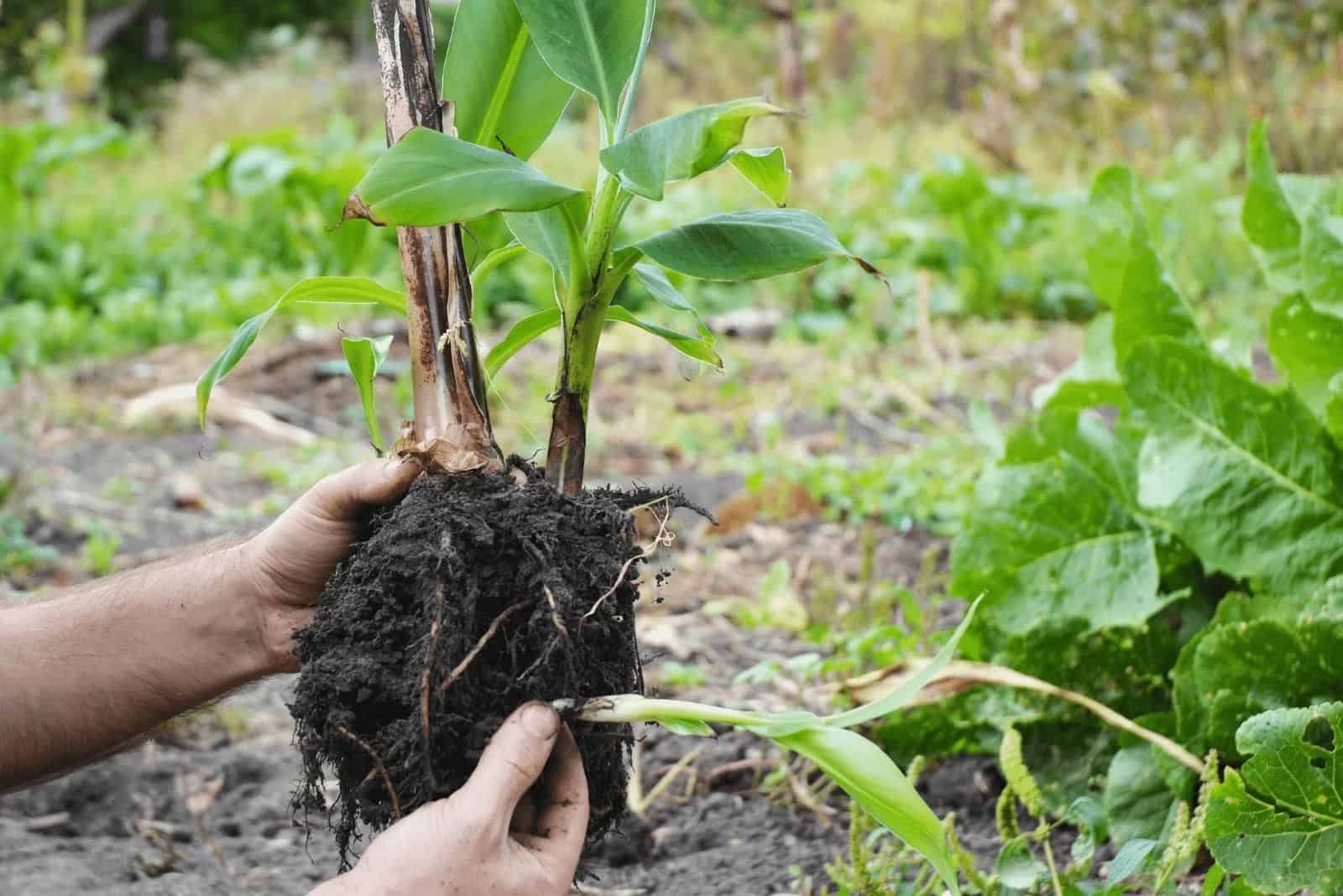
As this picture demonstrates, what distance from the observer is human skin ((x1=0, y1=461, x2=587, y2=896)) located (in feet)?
4.15

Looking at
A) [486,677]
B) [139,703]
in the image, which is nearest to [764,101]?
[486,677]

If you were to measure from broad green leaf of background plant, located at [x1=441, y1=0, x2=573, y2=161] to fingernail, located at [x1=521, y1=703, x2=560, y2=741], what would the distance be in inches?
24.7

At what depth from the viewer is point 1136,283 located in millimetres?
1990

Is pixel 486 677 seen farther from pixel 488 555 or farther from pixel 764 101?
pixel 764 101

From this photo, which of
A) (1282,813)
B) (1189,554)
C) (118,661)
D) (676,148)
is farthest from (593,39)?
(1189,554)

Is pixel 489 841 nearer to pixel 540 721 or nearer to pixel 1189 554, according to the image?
pixel 540 721

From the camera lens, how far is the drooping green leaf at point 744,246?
1328 millimetres

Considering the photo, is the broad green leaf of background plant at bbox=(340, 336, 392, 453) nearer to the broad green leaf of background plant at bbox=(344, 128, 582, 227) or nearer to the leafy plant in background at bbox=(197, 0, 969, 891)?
the leafy plant in background at bbox=(197, 0, 969, 891)

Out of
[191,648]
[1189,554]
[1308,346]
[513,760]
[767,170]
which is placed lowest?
[1189,554]

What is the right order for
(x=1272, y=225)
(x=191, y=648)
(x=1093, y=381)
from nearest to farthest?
(x=191, y=648)
(x=1272, y=225)
(x=1093, y=381)

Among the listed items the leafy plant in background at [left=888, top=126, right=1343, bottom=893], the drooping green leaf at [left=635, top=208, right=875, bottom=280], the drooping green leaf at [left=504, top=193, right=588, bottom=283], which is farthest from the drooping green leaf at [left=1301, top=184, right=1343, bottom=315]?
the drooping green leaf at [left=504, top=193, right=588, bottom=283]

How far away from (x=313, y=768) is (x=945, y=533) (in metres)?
2.22

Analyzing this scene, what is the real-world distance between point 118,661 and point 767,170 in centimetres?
105

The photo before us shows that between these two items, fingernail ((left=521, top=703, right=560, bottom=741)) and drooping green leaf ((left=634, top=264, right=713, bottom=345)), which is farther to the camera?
drooping green leaf ((left=634, top=264, right=713, bottom=345))
